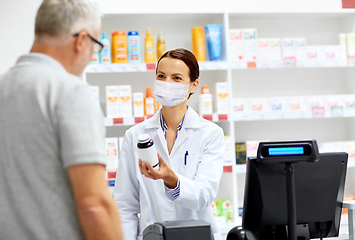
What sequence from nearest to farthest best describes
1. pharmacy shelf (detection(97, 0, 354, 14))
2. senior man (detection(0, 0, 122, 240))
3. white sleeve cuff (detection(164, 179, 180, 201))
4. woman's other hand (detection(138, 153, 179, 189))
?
senior man (detection(0, 0, 122, 240)), woman's other hand (detection(138, 153, 179, 189)), white sleeve cuff (detection(164, 179, 180, 201)), pharmacy shelf (detection(97, 0, 354, 14))

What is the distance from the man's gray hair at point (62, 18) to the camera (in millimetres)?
1072

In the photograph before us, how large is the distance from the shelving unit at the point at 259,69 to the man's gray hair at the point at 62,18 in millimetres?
2565

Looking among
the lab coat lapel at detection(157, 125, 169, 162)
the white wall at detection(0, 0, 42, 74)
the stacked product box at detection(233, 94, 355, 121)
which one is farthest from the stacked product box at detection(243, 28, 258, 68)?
the white wall at detection(0, 0, 42, 74)

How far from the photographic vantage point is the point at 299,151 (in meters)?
1.52

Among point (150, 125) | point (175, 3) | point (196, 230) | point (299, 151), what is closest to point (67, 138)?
point (196, 230)

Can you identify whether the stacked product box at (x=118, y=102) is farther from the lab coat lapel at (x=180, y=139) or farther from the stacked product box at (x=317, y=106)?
the stacked product box at (x=317, y=106)

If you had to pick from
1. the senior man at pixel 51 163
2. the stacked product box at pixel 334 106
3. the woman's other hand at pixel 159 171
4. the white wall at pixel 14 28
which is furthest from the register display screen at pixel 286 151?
the white wall at pixel 14 28

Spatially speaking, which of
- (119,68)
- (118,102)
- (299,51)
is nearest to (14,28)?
(119,68)

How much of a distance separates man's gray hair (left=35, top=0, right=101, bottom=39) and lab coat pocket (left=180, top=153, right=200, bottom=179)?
1092 mm

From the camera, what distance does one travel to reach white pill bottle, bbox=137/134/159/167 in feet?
5.20

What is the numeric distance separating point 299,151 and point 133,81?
2522 mm

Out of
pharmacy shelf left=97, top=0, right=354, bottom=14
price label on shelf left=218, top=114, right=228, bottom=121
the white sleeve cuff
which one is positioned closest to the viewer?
the white sleeve cuff

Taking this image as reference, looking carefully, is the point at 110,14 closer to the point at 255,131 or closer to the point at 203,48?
the point at 203,48

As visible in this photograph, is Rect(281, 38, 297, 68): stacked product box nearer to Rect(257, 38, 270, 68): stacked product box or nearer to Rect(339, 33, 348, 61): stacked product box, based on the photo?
Rect(257, 38, 270, 68): stacked product box
